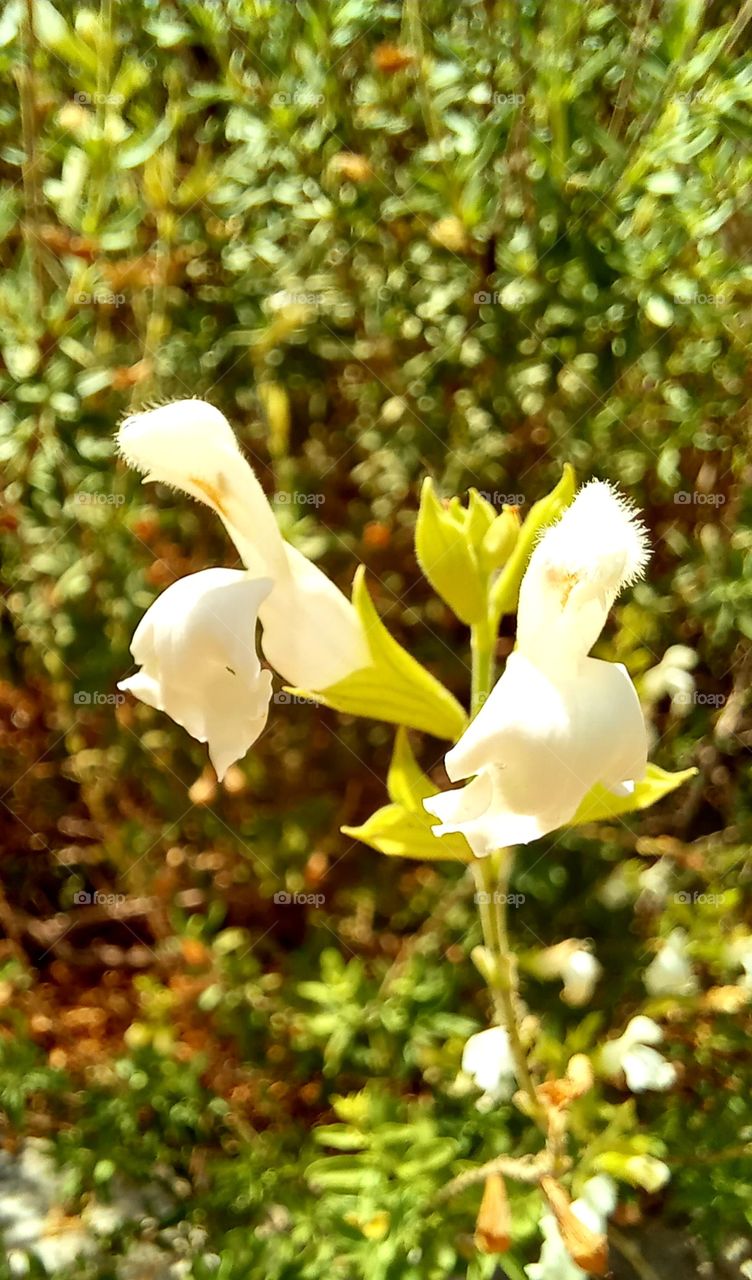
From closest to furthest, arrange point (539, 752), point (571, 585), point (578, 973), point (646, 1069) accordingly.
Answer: point (539, 752), point (571, 585), point (646, 1069), point (578, 973)

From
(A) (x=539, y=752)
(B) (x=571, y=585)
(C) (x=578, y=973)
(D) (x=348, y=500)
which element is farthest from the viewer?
(D) (x=348, y=500)

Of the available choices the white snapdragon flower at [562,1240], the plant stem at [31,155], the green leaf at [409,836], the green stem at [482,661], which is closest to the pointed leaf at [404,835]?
the green leaf at [409,836]

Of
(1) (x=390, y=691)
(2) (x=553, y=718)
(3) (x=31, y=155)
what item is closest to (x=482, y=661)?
(1) (x=390, y=691)

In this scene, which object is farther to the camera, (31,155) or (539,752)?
(31,155)

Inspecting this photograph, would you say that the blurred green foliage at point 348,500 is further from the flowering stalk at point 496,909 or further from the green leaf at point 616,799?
the green leaf at point 616,799

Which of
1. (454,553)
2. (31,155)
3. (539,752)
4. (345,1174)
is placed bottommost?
(345,1174)

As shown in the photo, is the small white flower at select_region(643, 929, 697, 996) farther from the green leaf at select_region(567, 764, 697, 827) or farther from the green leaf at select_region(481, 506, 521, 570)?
the green leaf at select_region(481, 506, 521, 570)

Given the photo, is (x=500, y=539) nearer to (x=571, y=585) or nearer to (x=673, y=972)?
(x=571, y=585)

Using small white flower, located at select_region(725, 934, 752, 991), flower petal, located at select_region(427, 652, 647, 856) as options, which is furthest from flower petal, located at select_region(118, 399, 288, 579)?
small white flower, located at select_region(725, 934, 752, 991)
